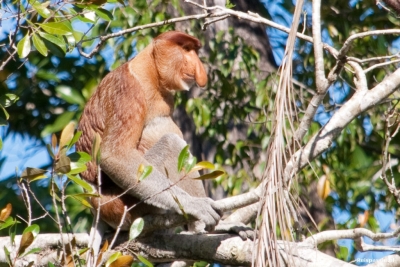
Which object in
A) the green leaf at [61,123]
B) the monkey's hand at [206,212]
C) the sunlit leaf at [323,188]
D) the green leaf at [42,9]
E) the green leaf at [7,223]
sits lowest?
the sunlit leaf at [323,188]

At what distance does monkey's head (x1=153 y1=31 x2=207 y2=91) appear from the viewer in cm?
492

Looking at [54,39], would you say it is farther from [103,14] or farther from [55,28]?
[103,14]

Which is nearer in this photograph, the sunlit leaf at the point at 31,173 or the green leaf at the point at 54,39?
the sunlit leaf at the point at 31,173

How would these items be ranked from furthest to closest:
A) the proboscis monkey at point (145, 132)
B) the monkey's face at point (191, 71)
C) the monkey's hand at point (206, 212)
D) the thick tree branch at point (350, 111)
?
1. the monkey's face at point (191, 71)
2. the proboscis monkey at point (145, 132)
3. the monkey's hand at point (206, 212)
4. the thick tree branch at point (350, 111)

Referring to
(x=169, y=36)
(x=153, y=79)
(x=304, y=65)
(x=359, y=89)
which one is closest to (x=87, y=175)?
(x=153, y=79)

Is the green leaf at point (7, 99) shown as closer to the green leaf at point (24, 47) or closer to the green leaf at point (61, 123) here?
the green leaf at point (24, 47)

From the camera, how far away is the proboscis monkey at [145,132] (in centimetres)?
420

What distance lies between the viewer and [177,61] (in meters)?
4.95

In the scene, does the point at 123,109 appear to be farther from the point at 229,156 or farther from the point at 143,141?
the point at 229,156

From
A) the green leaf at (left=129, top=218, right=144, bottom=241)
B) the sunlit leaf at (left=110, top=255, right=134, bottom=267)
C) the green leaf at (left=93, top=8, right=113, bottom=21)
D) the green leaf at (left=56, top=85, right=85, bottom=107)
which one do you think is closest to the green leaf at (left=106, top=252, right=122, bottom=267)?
the sunlit leaf at (left=110, top=255, right=134, bottom=267)

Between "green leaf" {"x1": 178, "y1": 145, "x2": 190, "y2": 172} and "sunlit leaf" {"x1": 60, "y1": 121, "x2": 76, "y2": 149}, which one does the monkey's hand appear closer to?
"green leaf" {"x1": 178, "y1": 145, "x2": 190, "y2": 172}

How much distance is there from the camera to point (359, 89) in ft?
11.6

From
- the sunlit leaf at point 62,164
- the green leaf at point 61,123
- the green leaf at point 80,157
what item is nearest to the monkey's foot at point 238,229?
the green leaf at point 80,157

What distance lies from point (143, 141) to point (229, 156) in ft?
4.63
